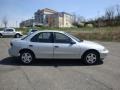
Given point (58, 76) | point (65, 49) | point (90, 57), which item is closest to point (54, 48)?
point (65, 49)

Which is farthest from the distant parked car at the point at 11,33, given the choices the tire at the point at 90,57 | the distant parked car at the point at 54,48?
the tire at the point at 90,57

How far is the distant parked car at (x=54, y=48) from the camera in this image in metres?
11.0

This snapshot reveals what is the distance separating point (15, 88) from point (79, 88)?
175 centimetres

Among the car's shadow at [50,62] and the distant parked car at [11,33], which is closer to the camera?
the car's shadow at [50,62]

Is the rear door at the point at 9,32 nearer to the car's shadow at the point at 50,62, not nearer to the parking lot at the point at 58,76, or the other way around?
the car's shadow at the point at 50,62

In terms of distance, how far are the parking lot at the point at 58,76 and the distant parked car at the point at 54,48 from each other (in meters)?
0.38

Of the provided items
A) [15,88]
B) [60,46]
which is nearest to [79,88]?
[15,88]

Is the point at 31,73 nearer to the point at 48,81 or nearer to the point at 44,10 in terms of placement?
the point at 48,81

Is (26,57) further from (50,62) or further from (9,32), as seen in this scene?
(9,32)

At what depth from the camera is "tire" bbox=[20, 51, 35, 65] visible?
11.1m

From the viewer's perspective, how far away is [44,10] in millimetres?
167125

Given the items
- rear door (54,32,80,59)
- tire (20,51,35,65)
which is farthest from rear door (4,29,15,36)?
rear door (54,32,80,59)

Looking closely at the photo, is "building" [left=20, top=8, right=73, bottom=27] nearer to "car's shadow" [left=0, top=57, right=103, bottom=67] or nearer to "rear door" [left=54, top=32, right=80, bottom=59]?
"car's shadow" [left=0, top=57, right=103, bottom=67]

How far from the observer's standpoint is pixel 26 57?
11.1 metres
